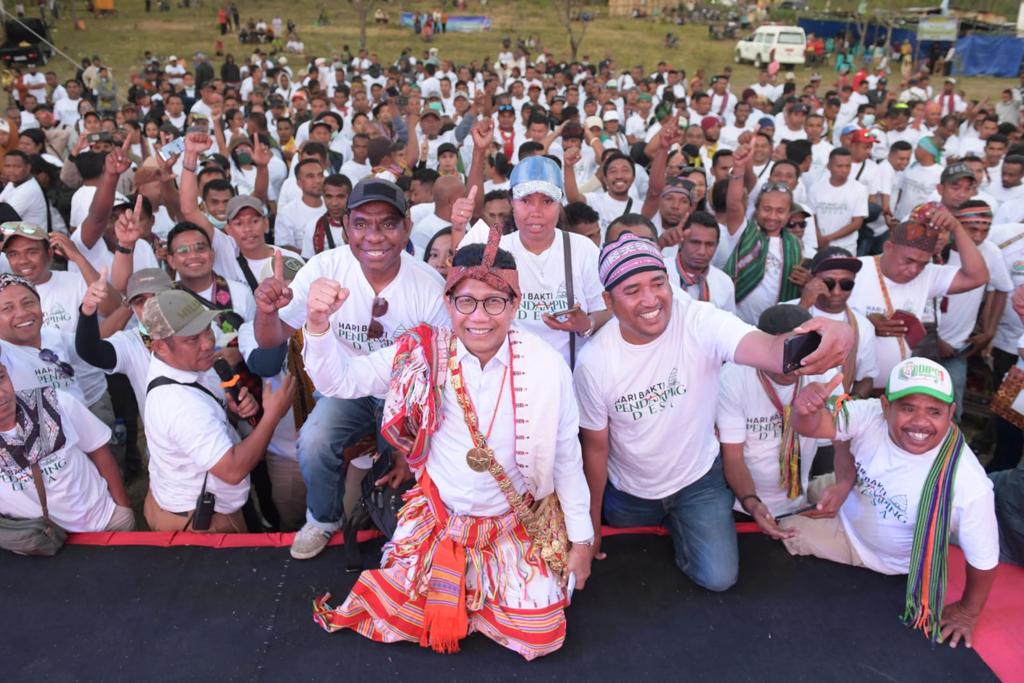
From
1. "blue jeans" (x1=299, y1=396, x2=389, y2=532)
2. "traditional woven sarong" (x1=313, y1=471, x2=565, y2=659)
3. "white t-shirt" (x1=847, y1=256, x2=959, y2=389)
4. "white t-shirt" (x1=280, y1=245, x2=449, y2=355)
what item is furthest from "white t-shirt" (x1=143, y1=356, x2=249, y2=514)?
"white t-shirt" (x1=847, y1=256, x2=959, y2=389)

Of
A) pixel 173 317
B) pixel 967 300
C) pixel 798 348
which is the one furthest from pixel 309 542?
pixel 967 300

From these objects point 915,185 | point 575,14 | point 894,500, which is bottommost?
point 894,500

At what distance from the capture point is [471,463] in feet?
9.29

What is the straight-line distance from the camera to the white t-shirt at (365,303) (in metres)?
3.59

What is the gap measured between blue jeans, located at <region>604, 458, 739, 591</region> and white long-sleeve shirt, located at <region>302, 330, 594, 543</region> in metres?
0.81

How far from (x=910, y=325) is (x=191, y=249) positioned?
4613 mm

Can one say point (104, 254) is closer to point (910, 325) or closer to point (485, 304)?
point (485, 304)

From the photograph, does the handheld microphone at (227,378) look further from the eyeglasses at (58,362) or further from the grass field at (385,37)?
the grass field at (385,37)

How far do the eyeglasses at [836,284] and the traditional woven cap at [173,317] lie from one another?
341 centimetres

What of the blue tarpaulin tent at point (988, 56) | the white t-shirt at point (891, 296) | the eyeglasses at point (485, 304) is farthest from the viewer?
the blue tarpaulin tent at point (988, 56)

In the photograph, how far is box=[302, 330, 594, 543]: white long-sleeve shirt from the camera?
110 inches

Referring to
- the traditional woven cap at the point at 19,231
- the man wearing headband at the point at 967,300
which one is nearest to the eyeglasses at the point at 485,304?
the traditional woven cap at the point at 19,231

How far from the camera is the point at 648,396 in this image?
3.21 metres

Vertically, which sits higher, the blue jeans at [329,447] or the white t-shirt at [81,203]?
the white t-shirt at [81,203]
